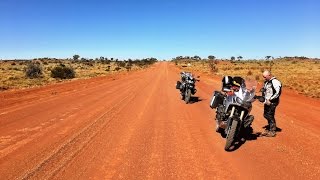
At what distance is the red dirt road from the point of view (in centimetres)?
648

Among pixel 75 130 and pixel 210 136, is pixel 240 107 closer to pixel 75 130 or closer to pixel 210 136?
pixel 210 136

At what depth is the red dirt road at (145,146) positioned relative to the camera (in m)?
6.48

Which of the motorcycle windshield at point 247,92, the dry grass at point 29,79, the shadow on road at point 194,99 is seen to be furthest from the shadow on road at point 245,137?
the dry grass at point 29,79

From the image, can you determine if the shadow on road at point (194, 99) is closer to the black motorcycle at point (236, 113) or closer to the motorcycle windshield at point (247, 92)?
the black motorcycle at point (236, 113)

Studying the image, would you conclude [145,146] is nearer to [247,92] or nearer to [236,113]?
[236,113]

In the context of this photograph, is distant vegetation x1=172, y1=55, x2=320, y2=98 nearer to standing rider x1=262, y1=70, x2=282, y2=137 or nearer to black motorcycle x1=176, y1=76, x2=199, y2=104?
standing rider x1=262, y1=70, x2=282, y2=137

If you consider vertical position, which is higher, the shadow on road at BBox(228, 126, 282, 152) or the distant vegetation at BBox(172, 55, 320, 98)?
the shadow on road at BBox(228, 126, 282, 152)

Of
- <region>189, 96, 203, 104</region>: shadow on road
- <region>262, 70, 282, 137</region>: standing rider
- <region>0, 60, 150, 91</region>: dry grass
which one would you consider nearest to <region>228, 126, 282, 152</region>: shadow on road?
<region>262, 70, 282, 137</region>: standing rider

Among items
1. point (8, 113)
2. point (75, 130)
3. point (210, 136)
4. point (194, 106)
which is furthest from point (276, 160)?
point (8, 113)

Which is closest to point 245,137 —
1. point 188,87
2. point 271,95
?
point 271,95

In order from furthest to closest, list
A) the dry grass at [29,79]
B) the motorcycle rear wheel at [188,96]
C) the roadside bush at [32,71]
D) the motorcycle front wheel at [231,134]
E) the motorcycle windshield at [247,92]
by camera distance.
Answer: the roadside bush at [32,71] < the dry grass at [29,79] < the motorcycle rear wheel at [188,96] < the motorcycle windshield at [247,92] < the motorcycle front wheel at [231,134]

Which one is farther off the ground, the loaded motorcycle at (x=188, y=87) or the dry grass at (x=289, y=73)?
the loaded motorcycle at (x=188, y=87)

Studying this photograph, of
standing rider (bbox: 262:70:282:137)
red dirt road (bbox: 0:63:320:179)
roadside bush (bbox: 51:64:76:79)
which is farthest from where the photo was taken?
roadside bush (bbox: 51:64:76:79)

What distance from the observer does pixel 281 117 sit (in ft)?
40.9
